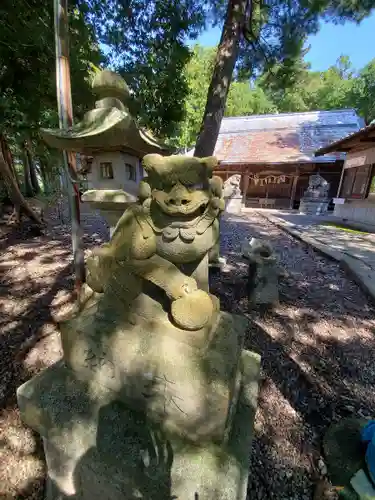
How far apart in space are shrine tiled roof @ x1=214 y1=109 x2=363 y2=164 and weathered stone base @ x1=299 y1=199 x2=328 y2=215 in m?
2.24

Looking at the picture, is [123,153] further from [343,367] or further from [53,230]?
[53,230]

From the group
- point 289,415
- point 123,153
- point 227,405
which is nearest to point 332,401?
point 289,415

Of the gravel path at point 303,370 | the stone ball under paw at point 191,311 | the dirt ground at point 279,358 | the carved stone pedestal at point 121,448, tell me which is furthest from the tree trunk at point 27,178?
the stone ball under paw at point 191,311

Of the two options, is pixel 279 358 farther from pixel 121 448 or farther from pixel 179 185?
pixel 179 185

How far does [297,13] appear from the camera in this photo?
4.85m

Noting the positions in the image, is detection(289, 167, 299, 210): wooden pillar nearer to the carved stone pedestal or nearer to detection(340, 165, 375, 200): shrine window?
detection(340, 165, 375, 200): shrine window

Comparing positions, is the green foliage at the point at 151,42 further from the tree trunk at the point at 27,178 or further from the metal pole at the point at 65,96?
the tree trunk at the point at 27,178

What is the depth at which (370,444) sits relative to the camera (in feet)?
5.09

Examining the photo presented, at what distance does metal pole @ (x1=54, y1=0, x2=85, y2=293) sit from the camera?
2303 mm

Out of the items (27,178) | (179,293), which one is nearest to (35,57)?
(179,293)

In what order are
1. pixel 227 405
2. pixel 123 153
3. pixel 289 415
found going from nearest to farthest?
1. pixel 227 405
2. pixel 289 415
3. pixel 123 153

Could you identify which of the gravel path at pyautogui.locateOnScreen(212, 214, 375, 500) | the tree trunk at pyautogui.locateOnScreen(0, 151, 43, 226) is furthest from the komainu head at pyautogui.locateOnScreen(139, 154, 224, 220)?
the tree trunk at pyautogui.locateOnScreen(0, 151, 43, 226)

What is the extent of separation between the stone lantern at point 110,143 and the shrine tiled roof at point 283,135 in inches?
503

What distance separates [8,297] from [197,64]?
21325 millimetres
